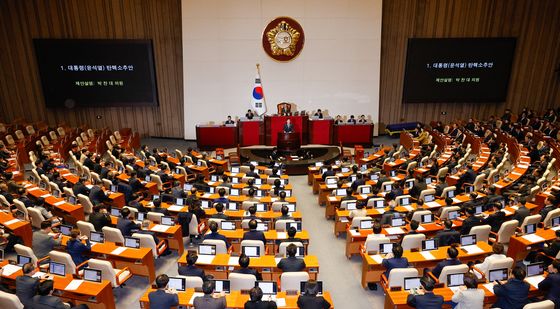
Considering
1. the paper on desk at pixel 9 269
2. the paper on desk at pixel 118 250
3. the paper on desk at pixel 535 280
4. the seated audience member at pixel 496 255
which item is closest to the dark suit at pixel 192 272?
the paper on desk at pixel 118 250

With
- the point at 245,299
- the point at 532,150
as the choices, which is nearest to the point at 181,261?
the point at 245,299

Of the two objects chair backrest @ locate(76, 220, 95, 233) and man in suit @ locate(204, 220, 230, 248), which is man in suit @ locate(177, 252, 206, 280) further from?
chair backrest @ locate(76, 220, 95, 233)

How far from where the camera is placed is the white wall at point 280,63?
20.9 meters

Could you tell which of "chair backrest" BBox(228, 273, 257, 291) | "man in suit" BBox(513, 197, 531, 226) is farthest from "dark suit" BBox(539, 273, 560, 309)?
"chair backrest" BBox(228, 273, 257, 291)

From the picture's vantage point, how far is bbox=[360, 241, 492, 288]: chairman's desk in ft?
26.3

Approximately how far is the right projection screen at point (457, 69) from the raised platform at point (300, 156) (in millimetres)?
6950

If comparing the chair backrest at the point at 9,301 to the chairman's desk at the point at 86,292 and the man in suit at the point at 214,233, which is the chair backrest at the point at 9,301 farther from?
the man in suit at the point at 214,233

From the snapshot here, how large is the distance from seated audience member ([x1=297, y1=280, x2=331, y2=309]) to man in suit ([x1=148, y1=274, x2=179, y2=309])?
6.74 ft

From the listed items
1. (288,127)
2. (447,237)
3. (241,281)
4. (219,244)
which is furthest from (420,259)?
(288,127)

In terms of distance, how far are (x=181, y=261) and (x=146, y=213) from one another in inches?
106

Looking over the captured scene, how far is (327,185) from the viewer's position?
12.9 m

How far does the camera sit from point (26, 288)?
21.6 ft

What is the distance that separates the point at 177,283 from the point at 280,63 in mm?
16583

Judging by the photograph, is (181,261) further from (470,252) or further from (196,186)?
(470,252)
